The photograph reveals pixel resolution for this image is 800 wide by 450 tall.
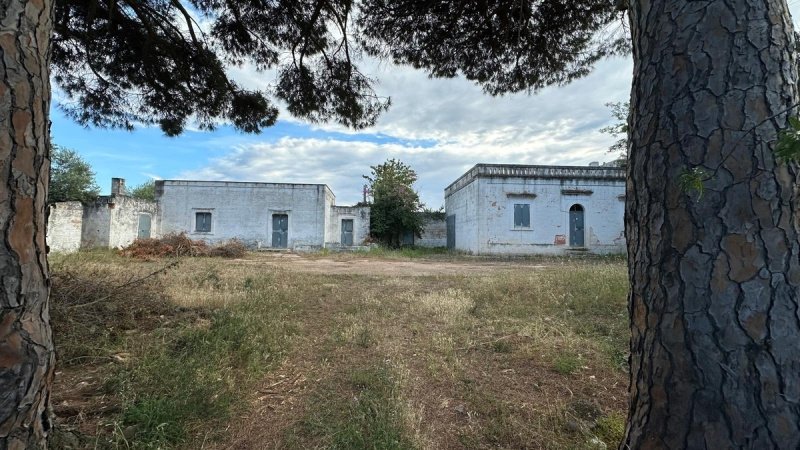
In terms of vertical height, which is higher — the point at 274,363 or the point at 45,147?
the point at 45,147

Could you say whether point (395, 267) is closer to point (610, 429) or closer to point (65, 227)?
point (610, 429)

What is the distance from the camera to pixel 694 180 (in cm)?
101

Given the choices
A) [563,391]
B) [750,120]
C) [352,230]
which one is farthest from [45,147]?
[352,230]

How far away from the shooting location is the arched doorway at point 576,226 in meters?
16.8

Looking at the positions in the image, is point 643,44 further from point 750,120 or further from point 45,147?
point 45,147

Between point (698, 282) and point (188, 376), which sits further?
point (188, 376)

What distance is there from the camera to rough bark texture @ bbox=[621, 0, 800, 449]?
986 mm

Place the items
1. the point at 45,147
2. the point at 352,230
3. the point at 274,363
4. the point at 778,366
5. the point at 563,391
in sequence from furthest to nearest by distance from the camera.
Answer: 1. the point at 352,230
2. the point at 274,363
3. the point at 563,391
4. the point at 45,147
5. the point at 778,366

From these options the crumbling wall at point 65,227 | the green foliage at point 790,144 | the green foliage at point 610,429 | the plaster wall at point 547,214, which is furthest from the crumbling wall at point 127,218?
the green foliage at point 790,144

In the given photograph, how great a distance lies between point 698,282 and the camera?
105 cm

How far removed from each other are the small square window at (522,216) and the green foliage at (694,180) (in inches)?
631

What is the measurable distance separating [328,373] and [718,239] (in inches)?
93.0

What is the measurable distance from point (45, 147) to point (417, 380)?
7.40 ft

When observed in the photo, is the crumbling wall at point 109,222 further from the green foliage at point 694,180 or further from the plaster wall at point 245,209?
the green foliage at point 694,180
